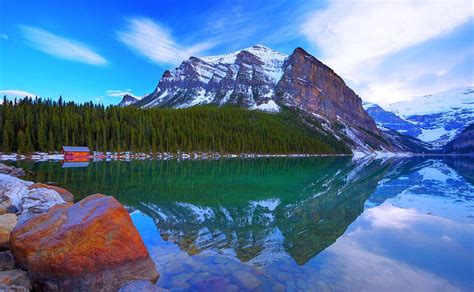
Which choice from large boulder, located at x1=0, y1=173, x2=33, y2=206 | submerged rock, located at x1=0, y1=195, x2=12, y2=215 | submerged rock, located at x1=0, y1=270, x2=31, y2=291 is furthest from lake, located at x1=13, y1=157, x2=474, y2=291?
submerged rock, located at x1=0, y1=195, x2=12, y2=215

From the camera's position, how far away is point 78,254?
9453mm

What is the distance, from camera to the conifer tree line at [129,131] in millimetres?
95000

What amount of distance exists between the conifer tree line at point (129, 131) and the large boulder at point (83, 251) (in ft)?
301

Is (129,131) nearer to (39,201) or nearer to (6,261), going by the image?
(39,201)

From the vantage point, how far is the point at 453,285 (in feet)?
40.1

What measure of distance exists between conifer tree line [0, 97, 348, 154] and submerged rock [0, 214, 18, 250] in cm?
8776

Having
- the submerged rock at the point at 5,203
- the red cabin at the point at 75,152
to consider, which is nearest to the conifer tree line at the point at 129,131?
the red cabin at the point at 75,152

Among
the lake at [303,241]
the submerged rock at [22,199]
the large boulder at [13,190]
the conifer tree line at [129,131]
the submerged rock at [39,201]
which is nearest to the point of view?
the lake at [303,241]

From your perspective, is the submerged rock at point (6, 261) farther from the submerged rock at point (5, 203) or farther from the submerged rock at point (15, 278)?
the submerged rock at point (5, 203)

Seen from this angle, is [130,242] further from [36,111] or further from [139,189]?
[36,111]

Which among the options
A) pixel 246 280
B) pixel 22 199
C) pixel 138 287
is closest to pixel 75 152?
pixel 22 199

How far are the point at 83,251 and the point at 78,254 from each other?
0.50ft

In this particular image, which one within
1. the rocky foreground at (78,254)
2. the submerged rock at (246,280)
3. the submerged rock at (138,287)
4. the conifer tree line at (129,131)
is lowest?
the submerged rock at (246,280)

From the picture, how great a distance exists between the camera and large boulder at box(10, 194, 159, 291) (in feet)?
31.1
